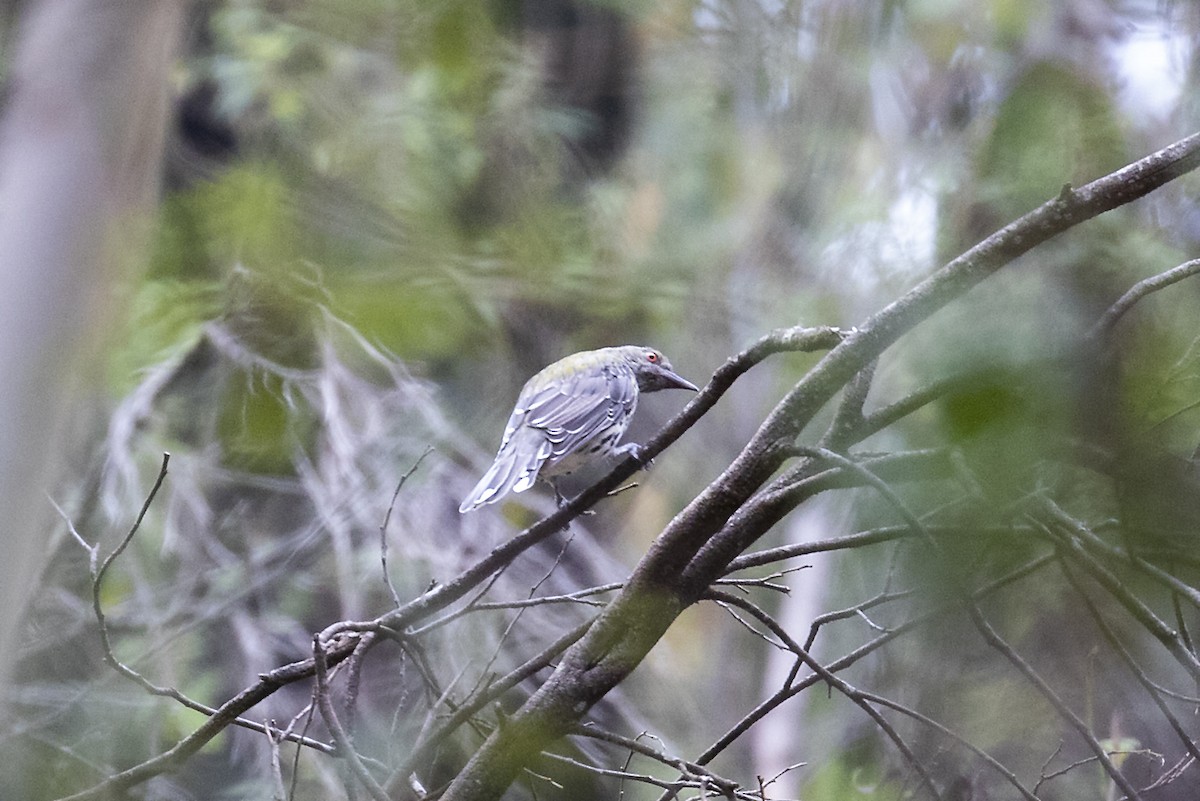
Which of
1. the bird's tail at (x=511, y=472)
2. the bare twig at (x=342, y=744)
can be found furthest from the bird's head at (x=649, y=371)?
the bare twig at (x=342, y=744)

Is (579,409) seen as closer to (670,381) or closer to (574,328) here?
(670,381)

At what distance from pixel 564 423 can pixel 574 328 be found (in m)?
1.42

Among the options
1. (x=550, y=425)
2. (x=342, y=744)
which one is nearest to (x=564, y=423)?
(x=550, y=425)

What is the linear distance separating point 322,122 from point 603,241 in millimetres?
1296

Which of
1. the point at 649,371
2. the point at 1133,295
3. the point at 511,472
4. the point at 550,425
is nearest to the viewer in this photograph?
the point at 1133,295

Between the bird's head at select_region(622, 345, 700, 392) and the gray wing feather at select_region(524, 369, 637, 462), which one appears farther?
the bird's head at select_region(622, 345, 700, 392)

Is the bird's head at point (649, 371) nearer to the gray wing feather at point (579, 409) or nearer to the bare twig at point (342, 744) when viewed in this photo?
the gray wing feather at point (579, 409)

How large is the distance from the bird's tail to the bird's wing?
0.05 meters

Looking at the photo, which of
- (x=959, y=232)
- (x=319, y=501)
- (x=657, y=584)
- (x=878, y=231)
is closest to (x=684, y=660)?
(x=878, y=231)

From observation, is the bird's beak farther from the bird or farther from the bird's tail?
the bird's tail

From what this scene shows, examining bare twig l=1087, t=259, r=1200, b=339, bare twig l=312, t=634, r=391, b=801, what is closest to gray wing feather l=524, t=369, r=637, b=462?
bare twig l=312, t=634, r=391, b=801

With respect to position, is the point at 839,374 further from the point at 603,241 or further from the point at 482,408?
the point at 482,408

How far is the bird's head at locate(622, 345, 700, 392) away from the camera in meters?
4.73

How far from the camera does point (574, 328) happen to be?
5363mm
